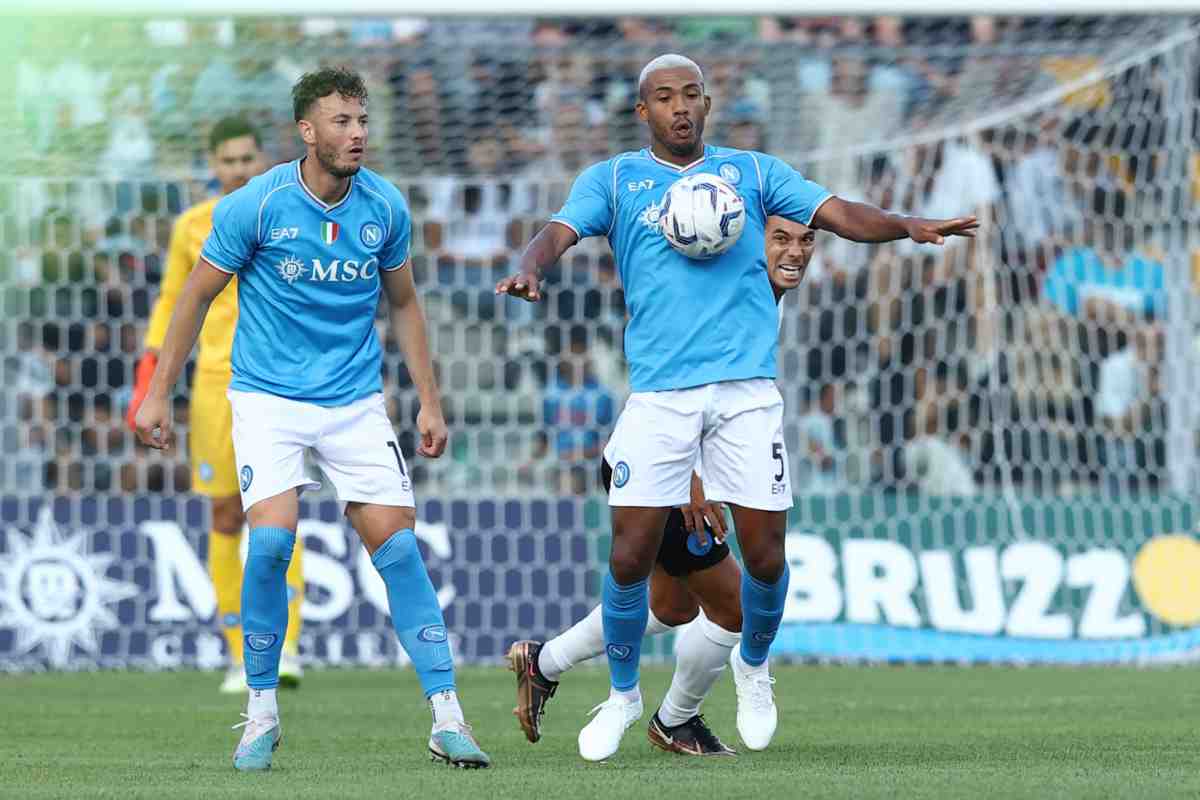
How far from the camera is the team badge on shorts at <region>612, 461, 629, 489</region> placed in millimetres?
5773

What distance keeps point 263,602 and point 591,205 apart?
146cm

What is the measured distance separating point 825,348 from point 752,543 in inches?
289

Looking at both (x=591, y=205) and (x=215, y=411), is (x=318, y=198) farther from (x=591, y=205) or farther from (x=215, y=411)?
(x=215, y=411)

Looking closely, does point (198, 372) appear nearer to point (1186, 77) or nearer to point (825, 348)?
point (825, 348)

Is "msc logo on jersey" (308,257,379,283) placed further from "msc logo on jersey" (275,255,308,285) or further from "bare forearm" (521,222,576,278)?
"bare forearm" (521,222,576,278)

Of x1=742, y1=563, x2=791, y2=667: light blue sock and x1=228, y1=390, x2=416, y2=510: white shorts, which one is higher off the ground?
x1=228, y1=390, x2=416, y2=510: white shorts

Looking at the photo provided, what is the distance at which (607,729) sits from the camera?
19.1 feet

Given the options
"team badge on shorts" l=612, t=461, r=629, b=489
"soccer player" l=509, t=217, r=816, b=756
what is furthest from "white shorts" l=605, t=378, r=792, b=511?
"soccer player" l=509, t=217, r=816, b=756

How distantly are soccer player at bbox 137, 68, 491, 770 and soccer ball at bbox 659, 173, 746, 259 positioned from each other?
2.67 feet

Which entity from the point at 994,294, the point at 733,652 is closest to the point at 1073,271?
the point at 994,294

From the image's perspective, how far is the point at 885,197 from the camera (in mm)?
13289

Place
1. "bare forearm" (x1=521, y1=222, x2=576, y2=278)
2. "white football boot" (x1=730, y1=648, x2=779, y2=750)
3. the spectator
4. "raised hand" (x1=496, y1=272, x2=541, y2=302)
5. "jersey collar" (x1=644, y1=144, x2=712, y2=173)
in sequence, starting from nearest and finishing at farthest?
"raised hand" (x1=496, y1=272, x2=541, y2=302) → "bare forearm" (x1=521, y1=222, x2=576, y2=278) → "jersey collar" (x1=644, y1=144, x2=712, y2=173) → "white football boot" (x1=730, y1=648, x2=779, y2=750) → the spectator

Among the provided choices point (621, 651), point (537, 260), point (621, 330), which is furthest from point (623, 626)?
point (621, 330)

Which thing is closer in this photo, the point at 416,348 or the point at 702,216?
the point at 702,216
